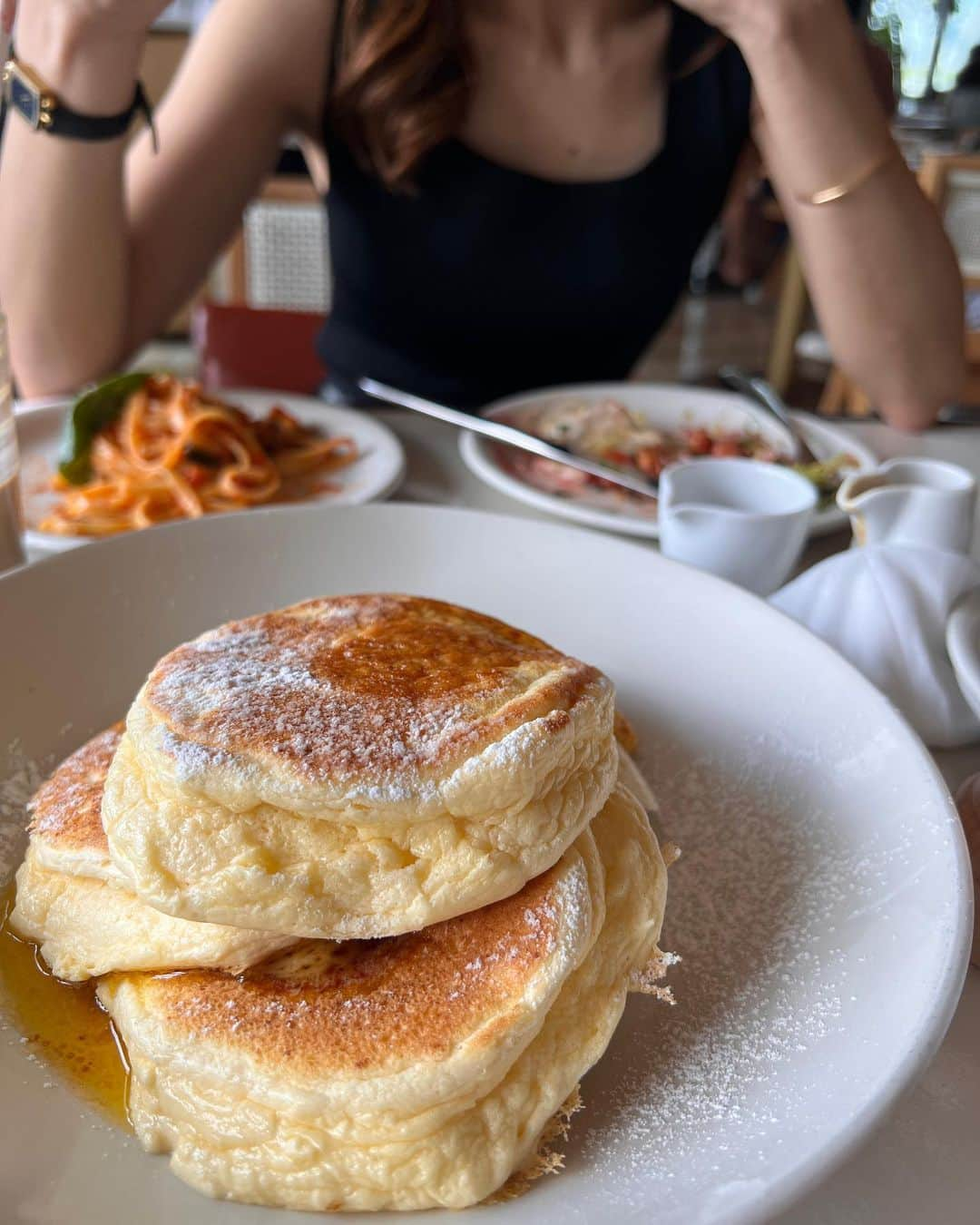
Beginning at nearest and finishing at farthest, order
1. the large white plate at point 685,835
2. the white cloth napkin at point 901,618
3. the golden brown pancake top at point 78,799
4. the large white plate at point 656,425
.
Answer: the large white plate at point 685,835, the golden brown pancake top at point 78,799, the white cloth napkin at point 901,618, the large white plate at point 656,425

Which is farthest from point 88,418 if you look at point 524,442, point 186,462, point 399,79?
point 399,79

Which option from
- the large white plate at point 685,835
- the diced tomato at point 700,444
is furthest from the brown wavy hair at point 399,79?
the large white plate at point 685,835

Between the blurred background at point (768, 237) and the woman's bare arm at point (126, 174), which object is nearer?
the woman's bare arm at point (126, 174)

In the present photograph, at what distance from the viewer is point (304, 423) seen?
163 cm

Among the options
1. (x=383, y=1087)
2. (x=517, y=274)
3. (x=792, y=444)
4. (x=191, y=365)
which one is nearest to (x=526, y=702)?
(x=383, y=1087)

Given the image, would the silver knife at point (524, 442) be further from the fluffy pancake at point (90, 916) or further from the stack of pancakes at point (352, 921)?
the fluffy pancake at point (90, 916)

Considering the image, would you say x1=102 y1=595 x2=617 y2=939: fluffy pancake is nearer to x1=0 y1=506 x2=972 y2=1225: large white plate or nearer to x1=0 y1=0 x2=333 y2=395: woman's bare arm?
x1=0 y1=506 x2=972 y2=1225: large white plate

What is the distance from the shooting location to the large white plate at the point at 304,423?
4.43 feet

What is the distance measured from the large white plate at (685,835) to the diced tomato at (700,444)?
28.7 inches

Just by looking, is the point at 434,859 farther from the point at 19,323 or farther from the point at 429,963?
the point at 19,323

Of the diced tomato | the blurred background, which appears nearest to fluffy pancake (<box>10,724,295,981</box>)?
the diced tomato

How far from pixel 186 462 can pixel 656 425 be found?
0.84m

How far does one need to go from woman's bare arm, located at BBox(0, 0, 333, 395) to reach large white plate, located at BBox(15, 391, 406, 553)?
183 mm

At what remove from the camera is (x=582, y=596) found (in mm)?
971
